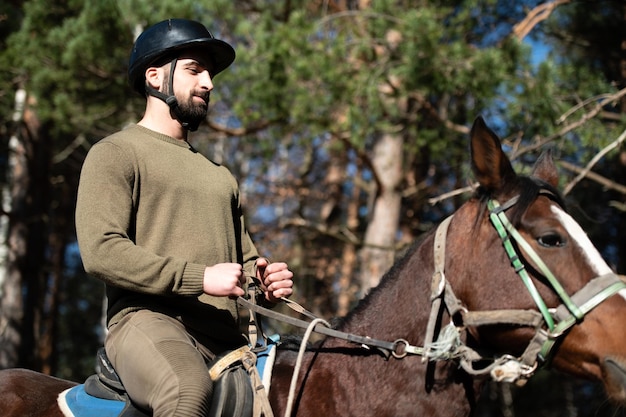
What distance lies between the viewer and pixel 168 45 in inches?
122

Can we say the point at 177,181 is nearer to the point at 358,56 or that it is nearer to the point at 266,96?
the point at 266,96

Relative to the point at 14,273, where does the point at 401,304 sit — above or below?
above

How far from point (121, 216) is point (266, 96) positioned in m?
6.31

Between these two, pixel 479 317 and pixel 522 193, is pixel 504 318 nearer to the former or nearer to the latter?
pixel 479 317

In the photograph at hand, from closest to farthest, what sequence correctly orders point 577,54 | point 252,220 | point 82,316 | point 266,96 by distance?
point 266,96 → point 577,54 → point 252,220 → point 82,316

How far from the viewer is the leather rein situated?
236 centimetres

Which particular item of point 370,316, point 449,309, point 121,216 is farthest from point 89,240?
point 449,309

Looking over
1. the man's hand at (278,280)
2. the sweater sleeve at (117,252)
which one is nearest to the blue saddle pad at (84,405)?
the sweater sleeve at (117,252)

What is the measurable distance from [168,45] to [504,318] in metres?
1.85

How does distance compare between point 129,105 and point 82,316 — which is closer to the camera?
point 129,105

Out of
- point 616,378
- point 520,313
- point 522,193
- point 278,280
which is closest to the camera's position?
point 616,378

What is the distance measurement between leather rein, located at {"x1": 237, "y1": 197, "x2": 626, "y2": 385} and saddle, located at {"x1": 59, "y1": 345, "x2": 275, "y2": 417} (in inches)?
16.0

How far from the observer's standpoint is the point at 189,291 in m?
2.57

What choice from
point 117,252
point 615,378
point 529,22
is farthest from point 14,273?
point 615,378
